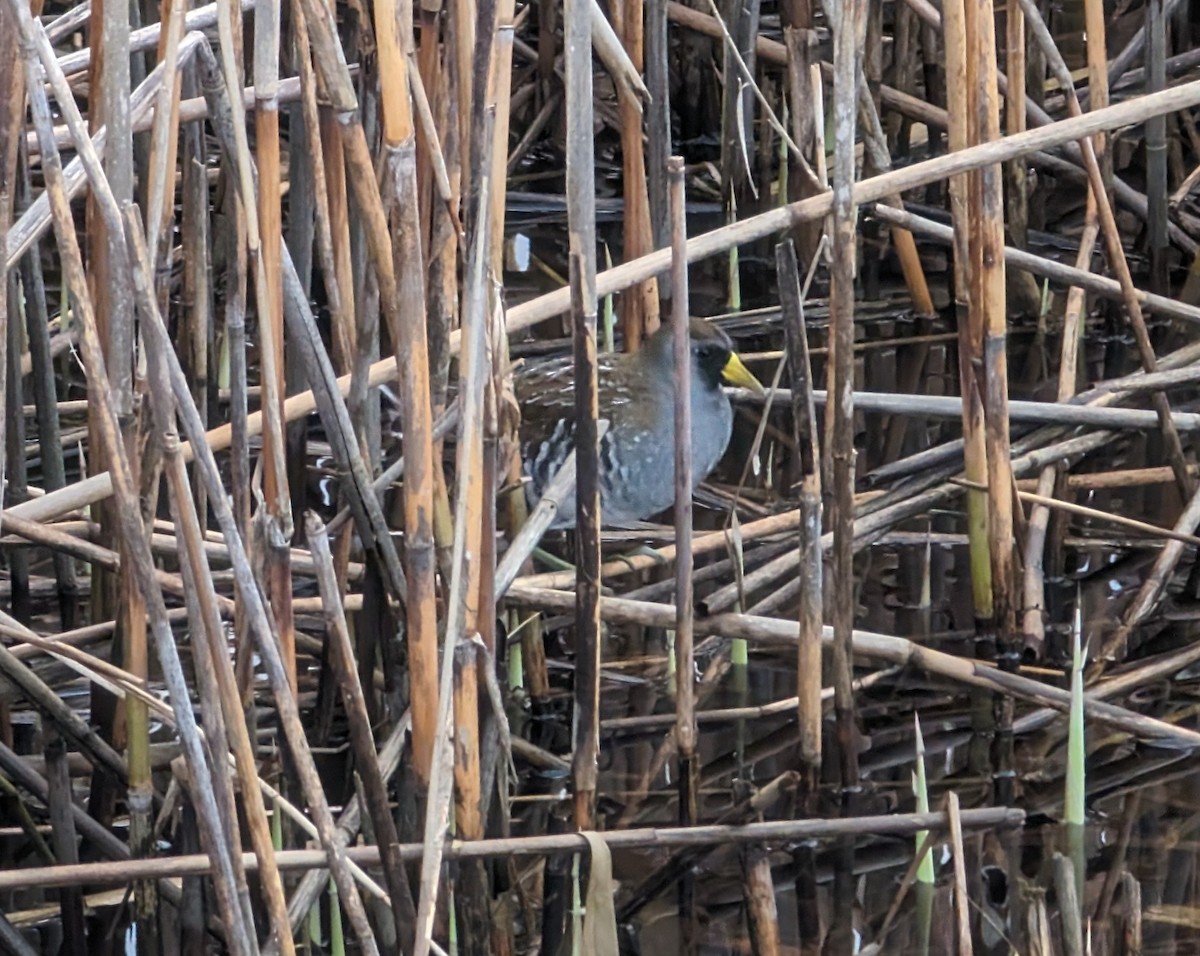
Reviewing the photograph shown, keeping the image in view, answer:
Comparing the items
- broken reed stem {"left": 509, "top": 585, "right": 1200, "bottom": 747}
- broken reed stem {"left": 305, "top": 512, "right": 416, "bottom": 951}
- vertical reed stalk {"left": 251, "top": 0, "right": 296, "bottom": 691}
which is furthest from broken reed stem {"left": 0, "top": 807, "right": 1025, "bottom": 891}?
broken reed stem {"left": 509, "top": 585, "right": 1200, "bottom": 747}

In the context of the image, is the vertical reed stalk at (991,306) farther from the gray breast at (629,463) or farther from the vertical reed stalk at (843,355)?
the gray breast at (629,463)

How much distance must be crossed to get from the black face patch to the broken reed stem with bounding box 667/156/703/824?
1.26 meters

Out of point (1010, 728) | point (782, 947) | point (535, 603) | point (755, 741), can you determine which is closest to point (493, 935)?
point (782, 947)

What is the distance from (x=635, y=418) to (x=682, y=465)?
123 centimetres

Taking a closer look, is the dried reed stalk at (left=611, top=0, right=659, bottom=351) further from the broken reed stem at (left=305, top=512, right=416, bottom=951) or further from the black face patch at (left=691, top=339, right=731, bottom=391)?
the broken reed stem at (left=305, top=512, right=416, bottom=951)

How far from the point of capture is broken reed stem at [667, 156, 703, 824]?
222 centimetres

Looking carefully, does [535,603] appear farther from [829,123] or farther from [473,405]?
[829,123]

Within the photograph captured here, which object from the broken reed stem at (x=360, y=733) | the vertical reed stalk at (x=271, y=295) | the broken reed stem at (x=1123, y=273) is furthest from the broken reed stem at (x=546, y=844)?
the broken reed stem at (x=1123, y=273)

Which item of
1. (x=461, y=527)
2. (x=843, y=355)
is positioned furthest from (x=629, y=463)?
(x=461, y=527)

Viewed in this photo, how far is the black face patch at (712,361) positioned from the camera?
12.4 ft

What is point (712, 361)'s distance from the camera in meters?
3.78

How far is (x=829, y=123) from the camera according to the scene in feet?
17.4

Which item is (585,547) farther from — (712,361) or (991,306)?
(712,361)

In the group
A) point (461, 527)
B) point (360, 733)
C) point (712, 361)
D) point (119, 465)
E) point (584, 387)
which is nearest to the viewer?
point (119, 465)
